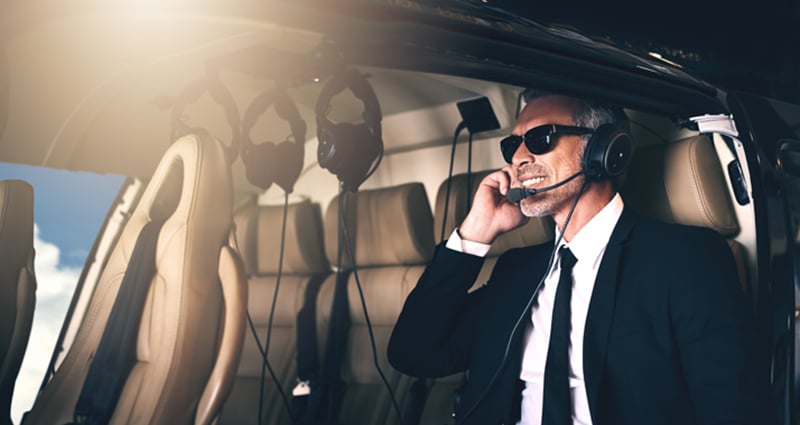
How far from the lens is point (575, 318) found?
1.63 meters

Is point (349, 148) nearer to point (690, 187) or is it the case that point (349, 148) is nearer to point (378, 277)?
point (690, 187)

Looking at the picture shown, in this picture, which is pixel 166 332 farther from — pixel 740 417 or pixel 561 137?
pixel 740 417

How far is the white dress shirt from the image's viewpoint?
1582mm

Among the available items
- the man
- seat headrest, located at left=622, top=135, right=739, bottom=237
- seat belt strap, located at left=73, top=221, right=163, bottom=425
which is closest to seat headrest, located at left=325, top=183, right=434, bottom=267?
the man

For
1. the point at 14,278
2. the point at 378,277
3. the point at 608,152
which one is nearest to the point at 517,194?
the point at 608,152

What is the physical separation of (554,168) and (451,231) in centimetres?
85

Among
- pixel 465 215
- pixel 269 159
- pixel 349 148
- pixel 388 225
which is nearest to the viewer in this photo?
pixel 349 148

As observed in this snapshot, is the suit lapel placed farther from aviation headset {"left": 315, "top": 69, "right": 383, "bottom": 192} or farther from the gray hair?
aviation headset {"left": 315, "top": 69, "right": 383, "bottom": 192}

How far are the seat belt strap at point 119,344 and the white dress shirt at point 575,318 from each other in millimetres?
888

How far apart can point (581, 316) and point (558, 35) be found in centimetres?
66

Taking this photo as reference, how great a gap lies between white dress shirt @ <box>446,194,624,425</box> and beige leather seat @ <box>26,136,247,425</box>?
686mm

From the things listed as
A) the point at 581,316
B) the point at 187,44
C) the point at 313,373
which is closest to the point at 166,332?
the point at 187,44

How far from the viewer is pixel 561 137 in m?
1.76

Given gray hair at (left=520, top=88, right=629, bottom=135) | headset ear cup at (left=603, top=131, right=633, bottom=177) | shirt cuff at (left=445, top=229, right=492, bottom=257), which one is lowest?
shirt cuff at (left=445, top=229, right=492, bottom=257)
